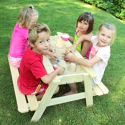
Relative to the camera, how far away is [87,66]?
7.55 feet

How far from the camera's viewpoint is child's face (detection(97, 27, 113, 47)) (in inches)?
92.5

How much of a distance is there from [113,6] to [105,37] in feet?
24.6

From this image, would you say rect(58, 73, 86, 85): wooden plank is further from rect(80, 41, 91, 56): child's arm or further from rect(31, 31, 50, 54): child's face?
rect(80, 41, 91, 56): child's arm

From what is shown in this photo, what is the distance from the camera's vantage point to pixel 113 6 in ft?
29.4

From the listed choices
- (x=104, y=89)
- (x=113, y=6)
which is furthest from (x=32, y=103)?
(x=113, y=6)

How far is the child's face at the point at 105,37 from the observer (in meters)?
2.35

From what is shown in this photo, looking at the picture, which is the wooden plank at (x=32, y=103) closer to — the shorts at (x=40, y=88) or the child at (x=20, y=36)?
the shorts at (x=40, y=88)

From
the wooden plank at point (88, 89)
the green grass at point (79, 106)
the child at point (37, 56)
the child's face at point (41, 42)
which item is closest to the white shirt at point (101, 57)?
the wooden plank at point (88, 89)

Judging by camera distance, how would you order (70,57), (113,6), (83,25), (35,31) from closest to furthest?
(35,31)
(70,57)
(83,25)
(113,6)

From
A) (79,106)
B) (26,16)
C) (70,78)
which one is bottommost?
(79,106)

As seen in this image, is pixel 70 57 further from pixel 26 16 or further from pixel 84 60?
pixel 26 16

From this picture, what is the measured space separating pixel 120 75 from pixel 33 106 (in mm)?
2222

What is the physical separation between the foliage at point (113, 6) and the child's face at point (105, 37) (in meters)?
6.95

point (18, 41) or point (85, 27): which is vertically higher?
point (85, 27)
